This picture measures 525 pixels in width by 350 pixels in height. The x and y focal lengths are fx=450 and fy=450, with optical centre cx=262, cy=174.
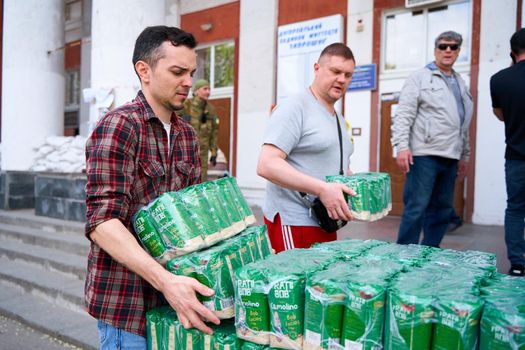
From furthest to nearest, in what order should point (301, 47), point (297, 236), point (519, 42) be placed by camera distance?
point (301, 47)
point (519, 42)
point (297, 236)

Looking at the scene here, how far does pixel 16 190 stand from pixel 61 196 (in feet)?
6.83

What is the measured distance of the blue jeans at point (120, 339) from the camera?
5.79 ft

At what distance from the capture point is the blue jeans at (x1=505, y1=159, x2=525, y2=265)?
372 centimetres

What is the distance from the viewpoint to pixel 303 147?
265 centimetres

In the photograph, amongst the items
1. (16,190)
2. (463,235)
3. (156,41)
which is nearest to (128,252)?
(156,41)

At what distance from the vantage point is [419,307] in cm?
126

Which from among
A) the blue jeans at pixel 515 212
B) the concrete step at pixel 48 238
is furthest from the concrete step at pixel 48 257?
the blue jeans at pixel 515 212

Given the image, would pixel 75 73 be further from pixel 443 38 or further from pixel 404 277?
pixel 404 277

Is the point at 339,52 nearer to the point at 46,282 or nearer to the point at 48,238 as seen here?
the point at 46,282

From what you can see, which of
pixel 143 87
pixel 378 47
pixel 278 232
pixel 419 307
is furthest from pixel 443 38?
pixel 378 47

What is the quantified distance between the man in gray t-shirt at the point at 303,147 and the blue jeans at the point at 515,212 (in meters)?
1.88

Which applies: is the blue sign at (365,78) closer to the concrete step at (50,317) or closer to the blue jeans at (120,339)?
the concrete step at (50,317)

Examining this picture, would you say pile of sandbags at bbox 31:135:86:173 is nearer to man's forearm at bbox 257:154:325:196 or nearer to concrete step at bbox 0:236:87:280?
concrete step at bbox 0:236:87:280

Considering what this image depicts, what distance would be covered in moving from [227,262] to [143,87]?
2.67 feet
